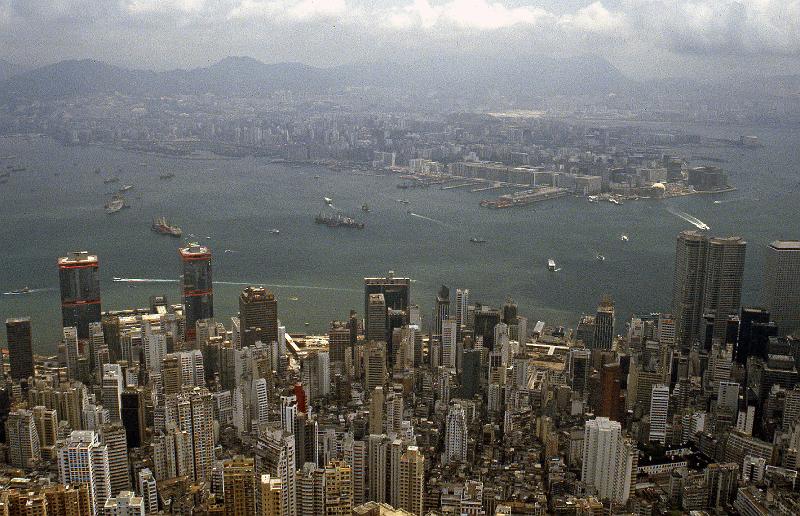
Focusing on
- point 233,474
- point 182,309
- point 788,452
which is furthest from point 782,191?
point 233,474

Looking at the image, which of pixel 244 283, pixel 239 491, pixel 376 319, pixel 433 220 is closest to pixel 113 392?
pixel 239 491

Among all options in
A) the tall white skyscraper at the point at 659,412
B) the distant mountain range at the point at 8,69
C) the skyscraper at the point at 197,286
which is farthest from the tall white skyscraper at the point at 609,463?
the distant mountain range at the point at 8,69

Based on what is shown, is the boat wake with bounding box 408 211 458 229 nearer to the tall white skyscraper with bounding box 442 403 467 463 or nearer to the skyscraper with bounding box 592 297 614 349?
the skyscraper with bounding box 592 297 614 349

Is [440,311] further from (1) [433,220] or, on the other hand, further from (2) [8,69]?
(2) [8,69]

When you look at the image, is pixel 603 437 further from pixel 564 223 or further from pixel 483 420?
pixel 564 223

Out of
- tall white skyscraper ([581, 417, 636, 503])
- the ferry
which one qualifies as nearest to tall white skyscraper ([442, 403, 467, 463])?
tall white skyscraper ([581, 417, 636, 503])

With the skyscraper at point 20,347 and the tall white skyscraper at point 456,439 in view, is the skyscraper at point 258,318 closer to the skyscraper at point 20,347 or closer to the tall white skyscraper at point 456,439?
the skyscraper at point 20,347
